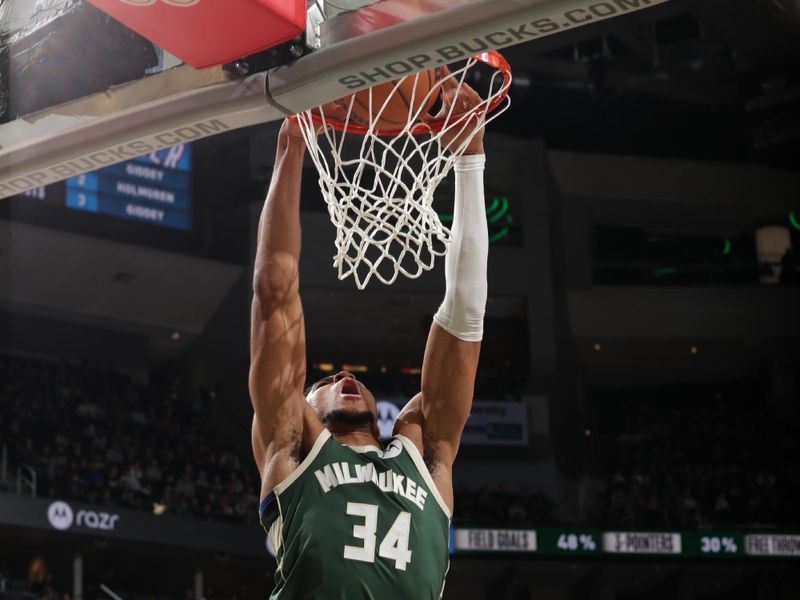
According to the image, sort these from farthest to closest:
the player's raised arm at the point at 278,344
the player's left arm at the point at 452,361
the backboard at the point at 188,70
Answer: the player's left arm at the point at 452,361, the player's raised arm at the point at 278,344, the backboard at the point at 188,70

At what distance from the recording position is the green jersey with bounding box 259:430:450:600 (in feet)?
11.3

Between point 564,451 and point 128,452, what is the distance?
8270mm

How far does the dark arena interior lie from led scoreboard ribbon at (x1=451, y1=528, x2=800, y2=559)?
0.03m

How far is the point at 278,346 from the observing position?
11.8 feet

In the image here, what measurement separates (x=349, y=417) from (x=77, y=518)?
43.1 feet

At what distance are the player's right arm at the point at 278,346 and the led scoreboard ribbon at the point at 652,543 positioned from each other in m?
15.4

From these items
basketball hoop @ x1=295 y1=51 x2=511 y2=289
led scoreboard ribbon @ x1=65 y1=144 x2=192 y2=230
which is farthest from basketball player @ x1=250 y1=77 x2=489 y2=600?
led scoreboard ribbon @ x1=65 y1=144 x2=192 y2=230

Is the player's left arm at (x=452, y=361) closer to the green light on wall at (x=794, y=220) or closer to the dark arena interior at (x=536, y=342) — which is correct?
the dark arena interior at (x=536, y=342)

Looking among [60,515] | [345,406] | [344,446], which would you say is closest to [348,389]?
[345,406]

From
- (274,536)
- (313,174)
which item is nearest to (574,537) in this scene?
(313,174)

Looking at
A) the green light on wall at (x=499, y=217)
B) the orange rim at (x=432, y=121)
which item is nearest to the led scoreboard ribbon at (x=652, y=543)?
the green light on wall at (x=499, y=217)

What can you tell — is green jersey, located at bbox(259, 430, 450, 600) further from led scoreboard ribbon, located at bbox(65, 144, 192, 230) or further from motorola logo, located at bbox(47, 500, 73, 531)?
led scoreboard ribbon, located at bbox(65, 144, 192, 230)

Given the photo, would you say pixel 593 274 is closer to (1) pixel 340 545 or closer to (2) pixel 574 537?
(2) pixel 574 537

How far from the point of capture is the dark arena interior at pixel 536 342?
1836 centimetres
